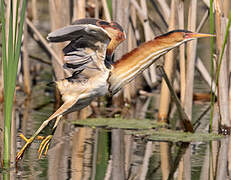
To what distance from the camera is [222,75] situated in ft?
15.0

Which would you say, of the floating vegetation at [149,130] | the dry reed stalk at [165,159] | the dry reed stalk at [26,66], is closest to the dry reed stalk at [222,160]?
the floating vegetation at [149,130]

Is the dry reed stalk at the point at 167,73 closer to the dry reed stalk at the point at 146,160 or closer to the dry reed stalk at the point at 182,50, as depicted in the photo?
the dry reed stalk at the point at 182,50

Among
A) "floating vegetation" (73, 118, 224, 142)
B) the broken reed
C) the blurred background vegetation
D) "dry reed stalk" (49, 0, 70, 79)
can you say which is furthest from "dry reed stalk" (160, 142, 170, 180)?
"dry reed stalk" (49, 0, 70, 79)

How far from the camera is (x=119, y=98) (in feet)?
19.8

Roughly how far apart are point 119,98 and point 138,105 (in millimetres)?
372

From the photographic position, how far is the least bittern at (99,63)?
11.9 ft

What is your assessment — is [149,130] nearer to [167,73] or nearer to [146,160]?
[167,73]

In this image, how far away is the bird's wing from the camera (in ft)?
11.5

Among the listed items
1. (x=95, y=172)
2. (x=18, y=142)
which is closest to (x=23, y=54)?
(x=18, y=142)

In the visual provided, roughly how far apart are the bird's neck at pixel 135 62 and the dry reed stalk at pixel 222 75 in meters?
1.01

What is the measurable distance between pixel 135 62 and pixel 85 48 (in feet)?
1.06

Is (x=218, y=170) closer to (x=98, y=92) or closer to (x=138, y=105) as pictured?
(x=98, y=92)

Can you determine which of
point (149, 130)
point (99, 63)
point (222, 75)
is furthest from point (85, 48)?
point (149, 130)

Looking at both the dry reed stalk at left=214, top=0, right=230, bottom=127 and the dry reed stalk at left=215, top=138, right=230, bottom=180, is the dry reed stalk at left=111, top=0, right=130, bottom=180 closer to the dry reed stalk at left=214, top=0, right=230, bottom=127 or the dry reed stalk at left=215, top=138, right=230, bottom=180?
the dry reed stalk at left=215, top=138, right=230, bottom=180
